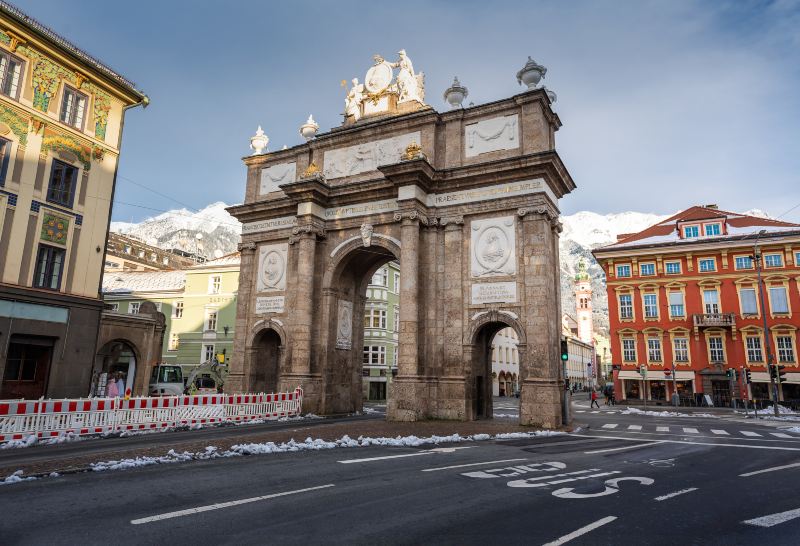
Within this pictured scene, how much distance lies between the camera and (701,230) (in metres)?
46.4

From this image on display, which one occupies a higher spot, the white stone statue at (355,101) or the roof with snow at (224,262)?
the white stone statue at (355,101)

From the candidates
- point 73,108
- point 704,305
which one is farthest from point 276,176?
point 704,305

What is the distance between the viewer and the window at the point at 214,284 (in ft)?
152

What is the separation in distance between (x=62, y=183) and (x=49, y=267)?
12.7 feet

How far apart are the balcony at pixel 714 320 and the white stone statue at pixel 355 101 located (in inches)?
1368

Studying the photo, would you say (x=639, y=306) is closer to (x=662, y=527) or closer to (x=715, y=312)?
(x=715, y=312)

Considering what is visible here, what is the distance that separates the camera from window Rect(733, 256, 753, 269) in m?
43.4

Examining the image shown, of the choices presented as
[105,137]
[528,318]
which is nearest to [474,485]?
[528,318]

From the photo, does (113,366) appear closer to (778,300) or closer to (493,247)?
(493,247)

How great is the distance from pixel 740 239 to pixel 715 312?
662 centimetres

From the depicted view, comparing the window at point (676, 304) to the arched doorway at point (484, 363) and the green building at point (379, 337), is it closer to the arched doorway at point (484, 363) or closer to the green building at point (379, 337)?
the green building at point (379, 337)

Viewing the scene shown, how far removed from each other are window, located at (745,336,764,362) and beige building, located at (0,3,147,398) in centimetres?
4783

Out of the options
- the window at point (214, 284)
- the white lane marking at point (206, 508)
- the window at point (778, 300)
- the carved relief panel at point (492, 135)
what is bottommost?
the white lane marking at point (206, 508)

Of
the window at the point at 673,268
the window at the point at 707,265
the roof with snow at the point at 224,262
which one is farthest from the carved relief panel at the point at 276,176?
the window at the point at 707,265
